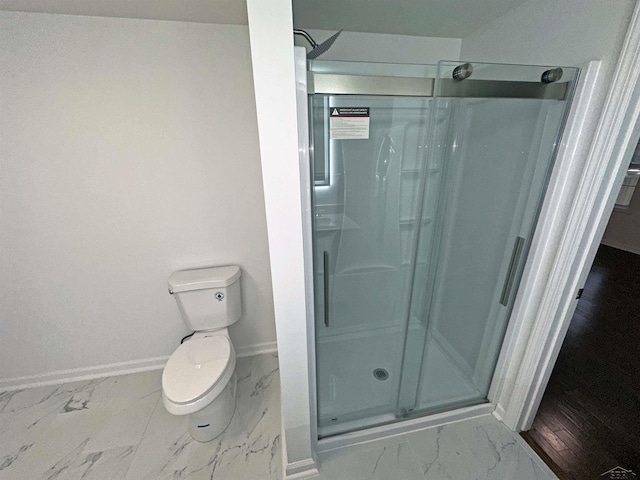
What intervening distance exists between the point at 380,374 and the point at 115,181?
1994 millimetres

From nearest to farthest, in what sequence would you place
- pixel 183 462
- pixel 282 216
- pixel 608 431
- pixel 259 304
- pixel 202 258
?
pixel 282 216 < pixel 183 462 < pixel 608 431 < pixel 202 258 < pixel 259 304

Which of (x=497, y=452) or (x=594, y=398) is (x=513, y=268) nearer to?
(x=497, y=452)

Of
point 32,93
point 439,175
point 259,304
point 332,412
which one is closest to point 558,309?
point 439,175

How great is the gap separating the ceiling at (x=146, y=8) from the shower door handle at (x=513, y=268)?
5.70ft

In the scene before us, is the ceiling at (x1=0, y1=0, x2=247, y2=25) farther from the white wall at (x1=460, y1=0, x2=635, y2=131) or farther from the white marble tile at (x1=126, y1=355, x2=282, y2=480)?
the white marble tile at (x1=126, y1=355, x2=282, y2=480)

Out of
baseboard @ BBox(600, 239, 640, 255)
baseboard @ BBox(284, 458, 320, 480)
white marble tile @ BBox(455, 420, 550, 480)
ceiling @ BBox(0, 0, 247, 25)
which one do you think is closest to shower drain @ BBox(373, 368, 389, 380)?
white marble tile @ BBox(455, 420, 550, 480)

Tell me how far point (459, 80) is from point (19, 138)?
2.17 metres

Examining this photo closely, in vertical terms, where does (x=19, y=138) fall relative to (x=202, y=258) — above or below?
above

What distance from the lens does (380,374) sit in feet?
5.77

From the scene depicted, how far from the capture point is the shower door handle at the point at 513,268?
1390 millimetres

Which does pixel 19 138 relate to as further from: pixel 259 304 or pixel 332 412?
pixel 332 412

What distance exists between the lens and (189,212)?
5.62 feet

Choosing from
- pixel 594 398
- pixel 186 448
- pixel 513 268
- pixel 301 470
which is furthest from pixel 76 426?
pixel 594 398

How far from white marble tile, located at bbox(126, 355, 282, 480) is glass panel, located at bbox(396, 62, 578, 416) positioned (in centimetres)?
78
